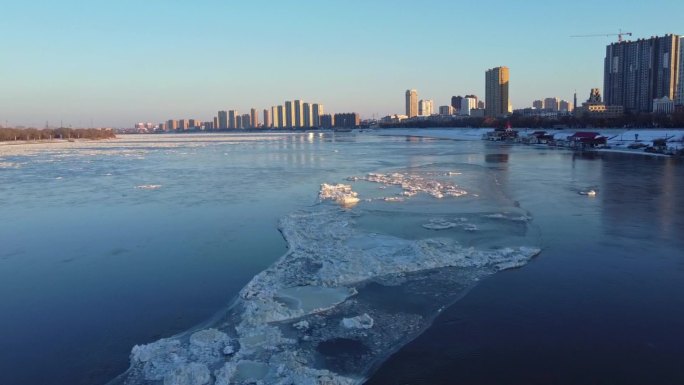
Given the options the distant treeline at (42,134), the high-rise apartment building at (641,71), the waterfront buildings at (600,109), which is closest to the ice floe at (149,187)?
the distant treeline at (42,134)

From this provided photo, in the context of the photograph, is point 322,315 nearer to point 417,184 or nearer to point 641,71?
point 417,184

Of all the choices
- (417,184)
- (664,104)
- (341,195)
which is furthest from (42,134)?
(664,104)

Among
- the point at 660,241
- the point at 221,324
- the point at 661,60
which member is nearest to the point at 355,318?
the point at 221,324

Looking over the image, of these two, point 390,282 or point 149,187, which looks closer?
point 390,282

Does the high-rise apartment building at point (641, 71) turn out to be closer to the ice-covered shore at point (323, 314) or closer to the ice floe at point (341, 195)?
the ice floe at point (341, 195)

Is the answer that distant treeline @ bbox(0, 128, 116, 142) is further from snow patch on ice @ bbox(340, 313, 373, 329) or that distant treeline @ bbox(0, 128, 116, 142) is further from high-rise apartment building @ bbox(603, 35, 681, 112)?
high-rise apartment building @ bbox(603, 35, 681, 112)

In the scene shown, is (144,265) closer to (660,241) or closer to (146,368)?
(146,368)
